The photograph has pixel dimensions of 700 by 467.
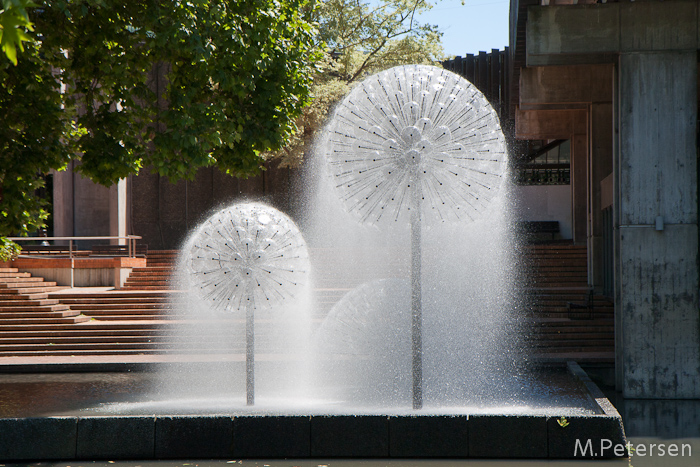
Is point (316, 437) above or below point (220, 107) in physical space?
below

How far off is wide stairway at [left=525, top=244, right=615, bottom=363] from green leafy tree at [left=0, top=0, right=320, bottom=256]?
623 centimetres

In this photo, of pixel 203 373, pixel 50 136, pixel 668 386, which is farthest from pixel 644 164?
pixel 50 136

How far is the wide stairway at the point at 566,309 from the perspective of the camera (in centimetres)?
1349

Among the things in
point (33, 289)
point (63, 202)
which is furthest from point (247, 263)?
point (63, 202)

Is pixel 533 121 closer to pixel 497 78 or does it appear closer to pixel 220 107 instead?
pixel 497 78

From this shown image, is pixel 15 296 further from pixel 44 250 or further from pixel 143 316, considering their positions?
pixel 44 250

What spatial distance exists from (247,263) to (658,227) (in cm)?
574

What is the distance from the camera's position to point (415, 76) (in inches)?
294

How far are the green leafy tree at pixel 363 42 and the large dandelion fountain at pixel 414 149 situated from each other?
57.5 ft

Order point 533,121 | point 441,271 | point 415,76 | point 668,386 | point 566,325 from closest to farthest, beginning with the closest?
1. point 415,76
2. point 668,386
3. point 566,325
4. point 441,271
5. point 533,121

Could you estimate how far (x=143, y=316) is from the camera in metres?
17.1

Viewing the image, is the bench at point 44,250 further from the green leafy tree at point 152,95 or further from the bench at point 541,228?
the bench at point 541,228

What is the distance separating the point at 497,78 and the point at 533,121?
8.57 m

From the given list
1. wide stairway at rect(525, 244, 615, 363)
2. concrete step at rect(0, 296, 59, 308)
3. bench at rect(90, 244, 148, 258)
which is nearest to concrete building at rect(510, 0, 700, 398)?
wide stairway at rect(525, 244, 615, 363)
